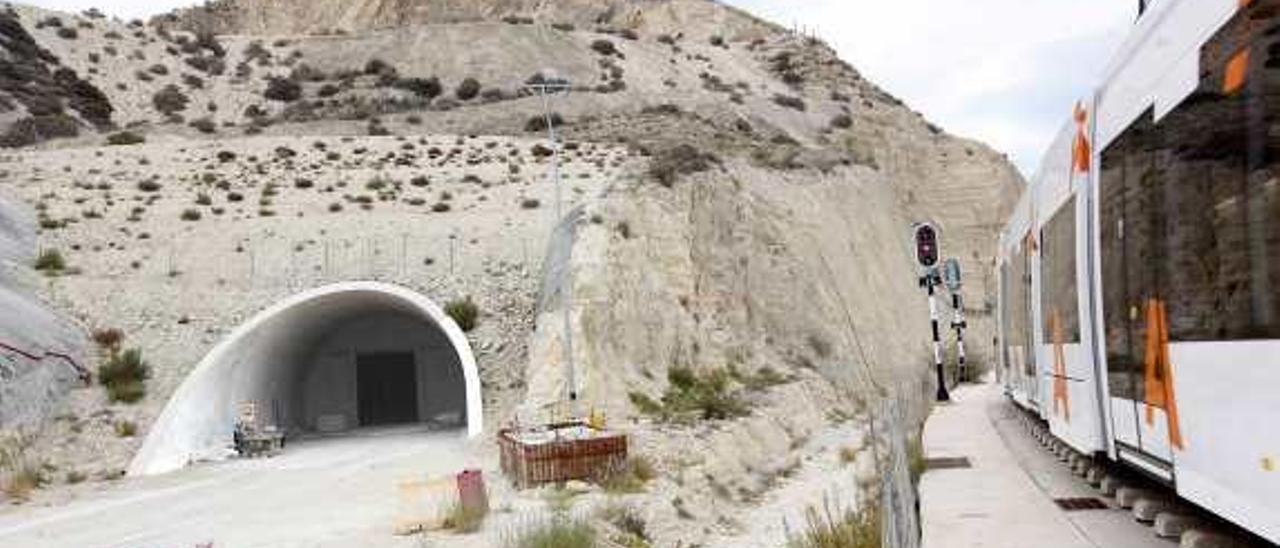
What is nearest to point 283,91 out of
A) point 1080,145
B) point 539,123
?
point 539,123

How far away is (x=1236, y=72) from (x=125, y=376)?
29671mm

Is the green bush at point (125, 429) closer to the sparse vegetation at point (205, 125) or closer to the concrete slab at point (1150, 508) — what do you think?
the concrete slab at point (1150, 508)

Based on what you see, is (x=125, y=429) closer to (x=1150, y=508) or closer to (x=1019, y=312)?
(x=1019, y=312)

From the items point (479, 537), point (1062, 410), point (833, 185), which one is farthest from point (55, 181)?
point (1062, 410)

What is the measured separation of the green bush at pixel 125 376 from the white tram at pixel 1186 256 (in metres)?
25.1

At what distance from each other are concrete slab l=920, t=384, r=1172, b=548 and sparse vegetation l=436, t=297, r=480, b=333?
15954 millimetres

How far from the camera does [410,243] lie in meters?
39.0

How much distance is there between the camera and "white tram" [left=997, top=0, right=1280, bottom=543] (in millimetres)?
6156

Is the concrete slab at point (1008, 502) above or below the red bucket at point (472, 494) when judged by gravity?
above

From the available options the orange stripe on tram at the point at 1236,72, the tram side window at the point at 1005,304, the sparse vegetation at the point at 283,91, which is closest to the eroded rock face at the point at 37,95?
the sparse vegetation at the point at 283,91

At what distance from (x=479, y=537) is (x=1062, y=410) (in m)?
8.52

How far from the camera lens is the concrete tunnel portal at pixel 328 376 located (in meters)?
29.6

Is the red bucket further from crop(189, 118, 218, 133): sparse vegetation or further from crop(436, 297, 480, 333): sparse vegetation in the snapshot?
crop(189, 118, 218, 133): sparse vegetation

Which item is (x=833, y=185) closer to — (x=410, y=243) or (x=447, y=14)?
(x=410, y=243)
